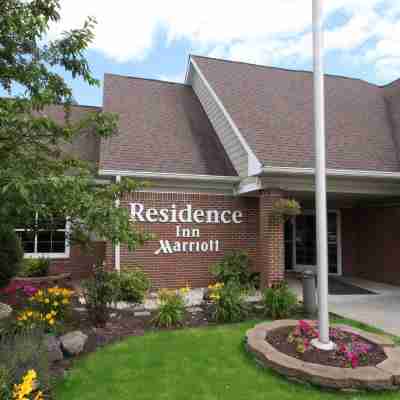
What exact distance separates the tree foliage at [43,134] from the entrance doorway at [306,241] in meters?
8.95

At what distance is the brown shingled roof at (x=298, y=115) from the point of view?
380 inches

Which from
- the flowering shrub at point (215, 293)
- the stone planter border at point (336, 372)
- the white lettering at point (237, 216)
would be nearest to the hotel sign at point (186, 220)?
the white lettering at point (237, 216)

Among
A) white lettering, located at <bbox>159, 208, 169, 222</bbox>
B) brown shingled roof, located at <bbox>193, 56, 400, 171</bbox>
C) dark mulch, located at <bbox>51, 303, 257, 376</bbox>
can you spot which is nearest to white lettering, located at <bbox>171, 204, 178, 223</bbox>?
white lettering, located at <bbox>159, 208, 169, 222</bbox>

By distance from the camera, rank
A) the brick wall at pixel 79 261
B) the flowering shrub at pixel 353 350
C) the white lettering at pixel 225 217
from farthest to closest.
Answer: the brick wall at pixel 79 261
the white lettering at pixel 225 217
the flowering shrub at pixel 353 350

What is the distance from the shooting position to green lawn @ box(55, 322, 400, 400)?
164 inches

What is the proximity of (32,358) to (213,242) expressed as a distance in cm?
644

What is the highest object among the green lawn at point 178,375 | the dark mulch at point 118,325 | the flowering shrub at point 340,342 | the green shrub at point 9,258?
the green shrub at point 9,258

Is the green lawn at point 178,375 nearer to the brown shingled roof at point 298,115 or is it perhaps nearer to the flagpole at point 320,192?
the flagpole at point 320,192

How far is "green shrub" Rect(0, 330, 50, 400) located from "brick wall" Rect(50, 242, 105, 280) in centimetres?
653

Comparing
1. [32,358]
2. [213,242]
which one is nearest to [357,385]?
[32,358]

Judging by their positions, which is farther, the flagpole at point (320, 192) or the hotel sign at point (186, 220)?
the hotel sign at point (186, 220)

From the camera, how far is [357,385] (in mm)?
4242

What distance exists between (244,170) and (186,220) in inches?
81.8

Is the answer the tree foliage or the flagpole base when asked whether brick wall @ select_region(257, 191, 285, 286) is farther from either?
the tree foliage
